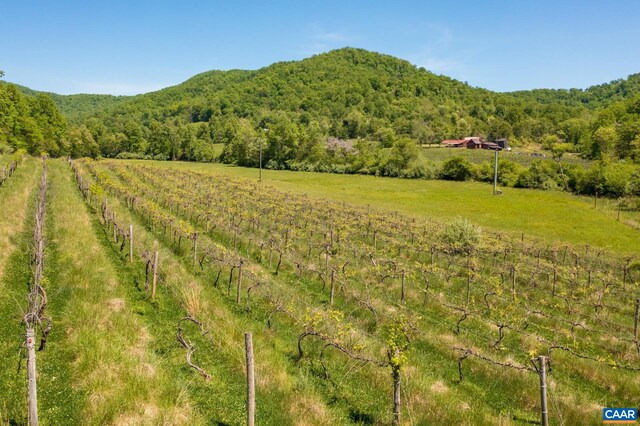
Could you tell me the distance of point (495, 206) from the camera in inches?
2131

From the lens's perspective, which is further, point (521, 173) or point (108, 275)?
point (521, 173)

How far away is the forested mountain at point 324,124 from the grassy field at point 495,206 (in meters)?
17.3

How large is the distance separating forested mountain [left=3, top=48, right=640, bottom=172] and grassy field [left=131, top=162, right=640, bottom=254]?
1729 centimetres

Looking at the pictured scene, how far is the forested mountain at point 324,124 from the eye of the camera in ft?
343

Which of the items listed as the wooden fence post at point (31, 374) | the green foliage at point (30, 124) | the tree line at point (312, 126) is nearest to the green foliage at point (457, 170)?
the tree line at point (312, 126)

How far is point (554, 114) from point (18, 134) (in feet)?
580

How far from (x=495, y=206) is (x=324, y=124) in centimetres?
10641

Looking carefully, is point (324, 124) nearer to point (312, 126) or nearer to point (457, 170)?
point (312, 126)

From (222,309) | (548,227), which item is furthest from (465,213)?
(222,309)

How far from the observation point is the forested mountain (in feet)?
343

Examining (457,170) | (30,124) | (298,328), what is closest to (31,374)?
(298,328)

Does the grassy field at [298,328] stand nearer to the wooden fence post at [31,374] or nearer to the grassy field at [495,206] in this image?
the wooden fence post at [31,374]

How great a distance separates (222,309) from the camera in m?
14.0

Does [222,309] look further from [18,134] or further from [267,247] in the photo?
[18,134]
